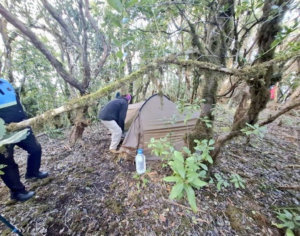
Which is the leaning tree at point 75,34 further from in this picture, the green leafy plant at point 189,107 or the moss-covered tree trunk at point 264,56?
the moss-covered tree trunk at point 264,56

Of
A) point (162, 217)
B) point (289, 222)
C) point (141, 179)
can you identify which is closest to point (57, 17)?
point (141, 179)

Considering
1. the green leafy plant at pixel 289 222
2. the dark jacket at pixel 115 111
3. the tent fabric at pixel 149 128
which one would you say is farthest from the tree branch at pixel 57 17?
the green leafy plant at pixel 289 222

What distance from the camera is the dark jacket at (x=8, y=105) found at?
1.59 metres

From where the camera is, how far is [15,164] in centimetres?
170

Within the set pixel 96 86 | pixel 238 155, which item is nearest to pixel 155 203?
pixel 238 155

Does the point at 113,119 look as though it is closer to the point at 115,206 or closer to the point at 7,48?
the point at 115,206

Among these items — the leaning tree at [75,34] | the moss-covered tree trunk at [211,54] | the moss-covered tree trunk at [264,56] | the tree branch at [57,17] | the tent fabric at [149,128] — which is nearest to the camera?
the moss-covered tree trunk at [264,56]

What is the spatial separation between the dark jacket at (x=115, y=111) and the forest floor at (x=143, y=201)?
0.78m

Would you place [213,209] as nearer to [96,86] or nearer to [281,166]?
[281,166]

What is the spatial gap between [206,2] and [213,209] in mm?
2398

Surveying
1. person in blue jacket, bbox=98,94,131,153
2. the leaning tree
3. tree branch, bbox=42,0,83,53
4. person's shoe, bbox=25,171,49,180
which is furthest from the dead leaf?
tree branch, bbox=42,0,83,53

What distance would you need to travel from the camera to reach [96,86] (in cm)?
334

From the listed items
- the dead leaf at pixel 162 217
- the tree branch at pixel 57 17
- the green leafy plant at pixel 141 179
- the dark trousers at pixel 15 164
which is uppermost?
the tree branch at pixel 57 17

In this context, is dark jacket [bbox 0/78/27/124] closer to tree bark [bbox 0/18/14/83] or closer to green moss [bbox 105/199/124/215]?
green moss [bbox 105/199/124/215]
